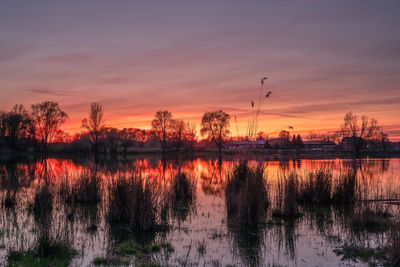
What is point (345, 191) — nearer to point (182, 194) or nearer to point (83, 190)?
point (182, 194)

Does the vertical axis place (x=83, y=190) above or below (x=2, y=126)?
below

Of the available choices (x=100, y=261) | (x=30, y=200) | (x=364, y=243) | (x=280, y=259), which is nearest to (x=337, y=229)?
(x=364, y=243)

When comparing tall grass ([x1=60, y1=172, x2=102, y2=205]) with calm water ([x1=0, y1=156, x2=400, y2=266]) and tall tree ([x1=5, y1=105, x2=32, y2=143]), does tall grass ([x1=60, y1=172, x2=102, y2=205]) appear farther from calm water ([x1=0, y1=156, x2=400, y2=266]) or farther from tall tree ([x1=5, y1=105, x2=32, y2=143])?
tall tree ([x1=5, y1=105, x2=32, y2=143])

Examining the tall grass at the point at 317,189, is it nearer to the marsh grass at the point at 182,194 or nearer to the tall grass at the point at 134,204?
the marsh grass at the point at 182,194

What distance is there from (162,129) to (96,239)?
83.0 metres

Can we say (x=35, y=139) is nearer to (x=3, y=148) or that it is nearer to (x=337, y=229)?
(x=3, y=148)

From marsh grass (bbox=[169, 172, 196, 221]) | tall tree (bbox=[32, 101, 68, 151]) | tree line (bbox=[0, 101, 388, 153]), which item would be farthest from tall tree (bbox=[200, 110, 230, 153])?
marsh grass (bbox=[169, 172, 196, 221])

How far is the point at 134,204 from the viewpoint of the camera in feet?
28.1

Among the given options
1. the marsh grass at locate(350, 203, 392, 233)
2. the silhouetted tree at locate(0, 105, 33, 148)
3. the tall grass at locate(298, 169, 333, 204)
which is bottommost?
the marsh grass at locate(350, 203, 392, 233)

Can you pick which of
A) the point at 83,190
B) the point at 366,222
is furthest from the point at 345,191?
the point at 83,190

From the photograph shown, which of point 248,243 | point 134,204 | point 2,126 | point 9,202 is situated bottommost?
point 248,243

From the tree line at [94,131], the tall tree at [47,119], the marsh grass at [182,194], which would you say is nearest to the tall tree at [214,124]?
the tree line at [94,131]

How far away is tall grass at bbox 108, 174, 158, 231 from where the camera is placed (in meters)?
8.57

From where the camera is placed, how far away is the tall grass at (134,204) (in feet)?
28.1
